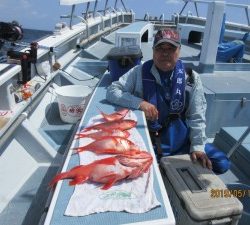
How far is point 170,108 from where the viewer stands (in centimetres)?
266

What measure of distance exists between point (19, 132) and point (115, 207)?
1936 mm

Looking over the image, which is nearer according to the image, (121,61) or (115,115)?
(115,115)

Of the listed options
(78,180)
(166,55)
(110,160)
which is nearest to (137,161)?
(110,160)

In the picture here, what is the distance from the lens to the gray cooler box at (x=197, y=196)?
174 cm

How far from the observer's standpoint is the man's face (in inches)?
101

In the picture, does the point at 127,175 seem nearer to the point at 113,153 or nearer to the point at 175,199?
the point at 113,153

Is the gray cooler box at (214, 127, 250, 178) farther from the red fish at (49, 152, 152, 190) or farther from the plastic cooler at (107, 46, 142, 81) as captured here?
the red fish at (49, 152, 152, 190)

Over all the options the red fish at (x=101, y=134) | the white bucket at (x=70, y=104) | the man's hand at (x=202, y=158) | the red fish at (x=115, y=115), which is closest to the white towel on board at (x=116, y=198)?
the red fish at (x=101, y=134)

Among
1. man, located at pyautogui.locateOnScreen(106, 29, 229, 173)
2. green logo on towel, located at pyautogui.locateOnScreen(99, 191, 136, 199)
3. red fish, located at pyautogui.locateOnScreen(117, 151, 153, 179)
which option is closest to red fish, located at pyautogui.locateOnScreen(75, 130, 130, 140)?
red fish, located at pyautogui.locateOnScreen(117, 151, 153, 179)

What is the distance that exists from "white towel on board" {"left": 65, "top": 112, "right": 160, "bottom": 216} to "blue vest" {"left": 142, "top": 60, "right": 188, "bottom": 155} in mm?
940

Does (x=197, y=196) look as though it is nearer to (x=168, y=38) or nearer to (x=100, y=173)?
(x=100, y=173)

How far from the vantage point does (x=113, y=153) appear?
1.98 metres

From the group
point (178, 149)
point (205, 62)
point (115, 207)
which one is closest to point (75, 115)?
point (178, 149)

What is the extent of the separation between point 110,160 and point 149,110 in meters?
0.93
